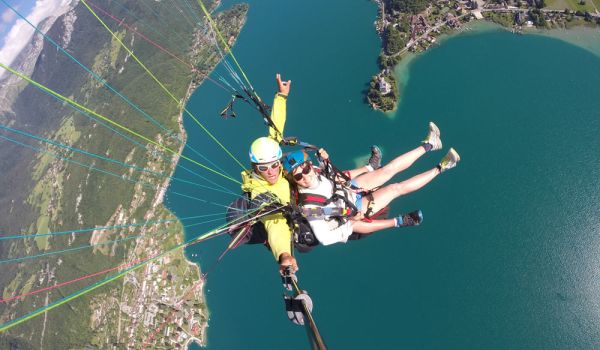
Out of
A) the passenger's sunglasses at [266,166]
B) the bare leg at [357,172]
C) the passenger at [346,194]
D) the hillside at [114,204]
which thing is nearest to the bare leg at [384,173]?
the passenger at [346,194]

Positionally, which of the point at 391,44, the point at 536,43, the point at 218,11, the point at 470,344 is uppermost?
the point at 218,11

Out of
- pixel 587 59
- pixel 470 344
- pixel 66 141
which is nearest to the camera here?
pixel 470 344

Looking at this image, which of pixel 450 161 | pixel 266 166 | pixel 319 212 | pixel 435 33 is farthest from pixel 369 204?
pixel 435 33

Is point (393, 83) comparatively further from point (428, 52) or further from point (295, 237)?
point (295, 237)

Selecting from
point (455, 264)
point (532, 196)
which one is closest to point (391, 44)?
point (532, 196)

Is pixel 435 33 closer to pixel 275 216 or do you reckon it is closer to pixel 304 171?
pixel 304 171

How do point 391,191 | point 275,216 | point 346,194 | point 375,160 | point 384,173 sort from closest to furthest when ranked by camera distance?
point 275,216
point 346,194
point 391,191
point 384,173
point 375,160
